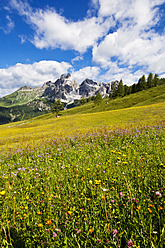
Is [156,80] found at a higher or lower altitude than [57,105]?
higher

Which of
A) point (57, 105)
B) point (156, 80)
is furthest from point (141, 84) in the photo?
point (57, 105)

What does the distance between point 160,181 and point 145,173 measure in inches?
19.6

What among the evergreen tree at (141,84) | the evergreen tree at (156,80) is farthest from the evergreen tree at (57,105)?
the evergreen tree at (156,80)

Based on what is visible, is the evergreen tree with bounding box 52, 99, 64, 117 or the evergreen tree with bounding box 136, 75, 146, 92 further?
the evergreen tree with bounding box 136, 75, 146, 92

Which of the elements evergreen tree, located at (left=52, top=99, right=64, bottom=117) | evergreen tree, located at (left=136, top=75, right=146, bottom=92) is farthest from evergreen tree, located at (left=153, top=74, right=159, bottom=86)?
evergreen tree, located at (left=52, top=99, right=64, bottom=117)

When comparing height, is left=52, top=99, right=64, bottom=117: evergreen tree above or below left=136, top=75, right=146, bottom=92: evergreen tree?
below

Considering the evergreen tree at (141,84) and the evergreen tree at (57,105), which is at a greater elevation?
the evergreen tree at (141,84)

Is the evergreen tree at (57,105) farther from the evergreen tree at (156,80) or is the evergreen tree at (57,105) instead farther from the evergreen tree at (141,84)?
the evergreen tree at (156,80)

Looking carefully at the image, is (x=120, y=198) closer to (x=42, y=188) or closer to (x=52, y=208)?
(x=52, y=208)

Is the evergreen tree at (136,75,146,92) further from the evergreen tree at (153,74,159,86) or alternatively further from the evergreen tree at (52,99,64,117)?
the evergreen tree at (52,99,64,117)

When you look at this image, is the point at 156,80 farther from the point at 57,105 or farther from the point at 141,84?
the point at 57,105

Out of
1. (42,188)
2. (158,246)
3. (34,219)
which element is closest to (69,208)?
(34,219)

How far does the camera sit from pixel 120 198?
2.78m

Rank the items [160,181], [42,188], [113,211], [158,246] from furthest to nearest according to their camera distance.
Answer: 1. [42,188]
2. [160,181]
3. [113,211]
4. [158,246]
